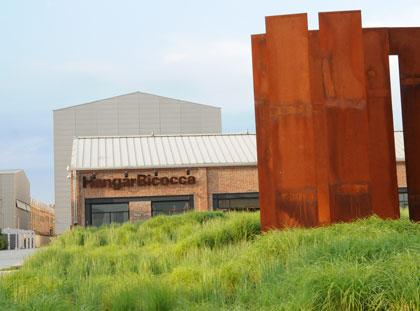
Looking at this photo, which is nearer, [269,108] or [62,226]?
[269,108]

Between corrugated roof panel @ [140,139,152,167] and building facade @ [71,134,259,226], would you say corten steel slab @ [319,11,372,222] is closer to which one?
building facade @ [71,134,259,226]

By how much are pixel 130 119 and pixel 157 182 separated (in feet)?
86.8

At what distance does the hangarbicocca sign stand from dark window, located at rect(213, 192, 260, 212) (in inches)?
70.1

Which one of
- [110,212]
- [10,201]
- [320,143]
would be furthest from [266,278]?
[10,201]

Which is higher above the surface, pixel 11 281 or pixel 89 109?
pixel 89 109

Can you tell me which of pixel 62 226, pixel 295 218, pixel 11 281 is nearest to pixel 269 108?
pixel 295 218

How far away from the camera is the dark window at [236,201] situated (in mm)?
35406

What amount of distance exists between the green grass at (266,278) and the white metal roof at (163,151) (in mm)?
23739

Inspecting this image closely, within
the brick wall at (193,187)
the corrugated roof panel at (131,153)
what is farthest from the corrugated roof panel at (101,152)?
the corrugated roof panel at (131,153)

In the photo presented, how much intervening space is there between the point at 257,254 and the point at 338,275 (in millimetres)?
3003

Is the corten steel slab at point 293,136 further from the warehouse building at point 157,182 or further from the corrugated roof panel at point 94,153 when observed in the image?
the corrugated roof panel at point 94,153

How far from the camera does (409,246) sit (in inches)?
271

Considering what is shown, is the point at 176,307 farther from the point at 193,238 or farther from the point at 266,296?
the point at 193,238

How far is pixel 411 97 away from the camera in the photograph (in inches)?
439
